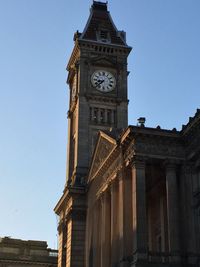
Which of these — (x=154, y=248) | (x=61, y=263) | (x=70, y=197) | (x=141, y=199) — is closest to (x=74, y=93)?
(x=70, y=197)

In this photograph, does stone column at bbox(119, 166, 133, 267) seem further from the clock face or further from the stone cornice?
the clock face

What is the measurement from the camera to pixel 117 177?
168 ft

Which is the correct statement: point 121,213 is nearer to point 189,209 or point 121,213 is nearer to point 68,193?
point 189,209

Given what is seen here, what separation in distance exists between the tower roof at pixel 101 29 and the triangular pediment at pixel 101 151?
67.4 ft

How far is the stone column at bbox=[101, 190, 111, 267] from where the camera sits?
52.8 metres

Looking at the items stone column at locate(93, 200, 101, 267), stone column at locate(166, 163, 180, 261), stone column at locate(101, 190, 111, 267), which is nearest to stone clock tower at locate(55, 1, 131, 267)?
stone column at locate(93, 200, 101, 267)

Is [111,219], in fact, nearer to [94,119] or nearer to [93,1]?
[94,119]

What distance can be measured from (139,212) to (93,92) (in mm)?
29477

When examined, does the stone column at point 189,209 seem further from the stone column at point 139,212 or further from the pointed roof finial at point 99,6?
the pointed roof finial at point 99,6

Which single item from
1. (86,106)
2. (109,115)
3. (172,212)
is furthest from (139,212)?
(86,106)

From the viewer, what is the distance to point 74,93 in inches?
2943

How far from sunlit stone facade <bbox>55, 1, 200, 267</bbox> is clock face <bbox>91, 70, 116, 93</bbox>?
0.13m

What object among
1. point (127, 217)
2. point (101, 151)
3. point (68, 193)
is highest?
point (101, 151)

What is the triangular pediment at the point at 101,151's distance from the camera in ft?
180
